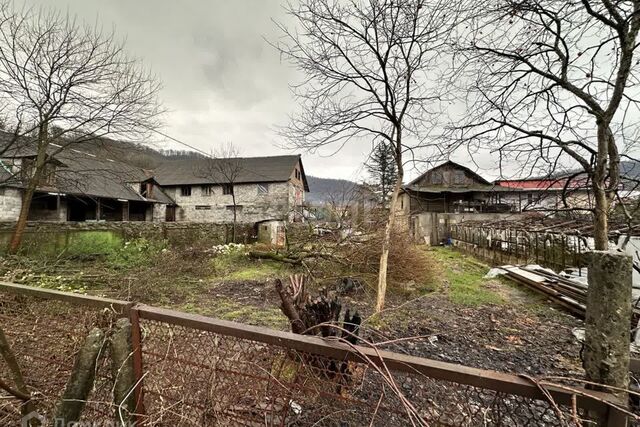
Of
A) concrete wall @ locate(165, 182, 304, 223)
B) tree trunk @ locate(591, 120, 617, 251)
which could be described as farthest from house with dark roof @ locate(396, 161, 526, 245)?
tree trunk @ locate(591, 120, 617, 251)

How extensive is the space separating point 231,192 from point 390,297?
22.6m

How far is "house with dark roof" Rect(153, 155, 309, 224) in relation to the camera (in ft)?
85.8

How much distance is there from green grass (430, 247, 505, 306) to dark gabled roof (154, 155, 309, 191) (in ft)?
61.8

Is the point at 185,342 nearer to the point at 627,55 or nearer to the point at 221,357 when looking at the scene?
the point at 221,357

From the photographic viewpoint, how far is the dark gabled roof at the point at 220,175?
1037 inches

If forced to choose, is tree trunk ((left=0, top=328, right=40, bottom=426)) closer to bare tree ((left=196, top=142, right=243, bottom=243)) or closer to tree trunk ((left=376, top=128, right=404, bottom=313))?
tree trunk ((left=376, top=128, right=404, bottom=313))

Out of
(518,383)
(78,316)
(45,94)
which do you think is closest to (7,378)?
(78,316)

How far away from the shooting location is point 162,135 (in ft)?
30.6

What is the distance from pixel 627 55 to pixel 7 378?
19.6 ft

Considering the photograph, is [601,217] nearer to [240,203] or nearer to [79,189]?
[79,189]

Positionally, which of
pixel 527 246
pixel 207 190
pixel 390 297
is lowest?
pixel 390 297

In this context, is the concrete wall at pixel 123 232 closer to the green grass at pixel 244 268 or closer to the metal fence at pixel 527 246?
the green grass at pixel 244 268

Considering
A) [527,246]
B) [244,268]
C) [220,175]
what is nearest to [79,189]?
[244,268]

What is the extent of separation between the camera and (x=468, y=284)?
25.3 feet
